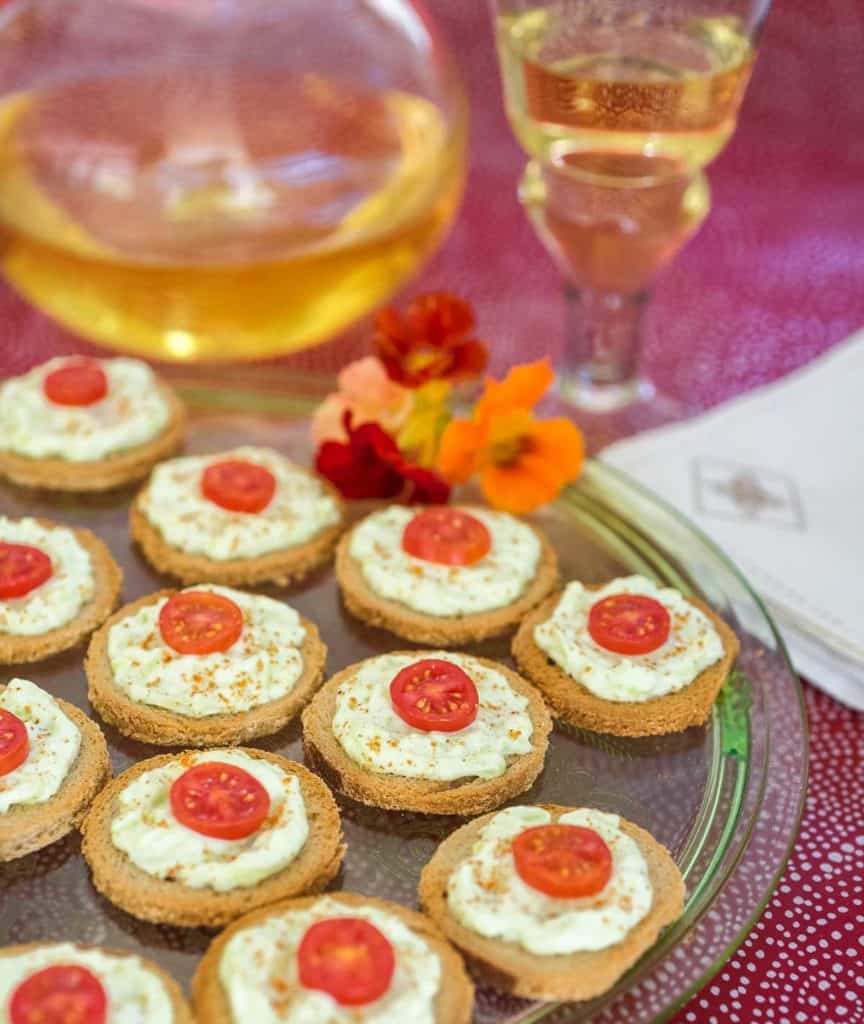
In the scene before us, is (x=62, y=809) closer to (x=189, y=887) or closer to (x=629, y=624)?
(x=189, y=887)

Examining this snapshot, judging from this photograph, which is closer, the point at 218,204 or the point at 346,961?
the point at 346,961

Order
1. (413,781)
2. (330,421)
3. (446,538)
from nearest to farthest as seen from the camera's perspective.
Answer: (413,781) < (446,538) < (330,421)

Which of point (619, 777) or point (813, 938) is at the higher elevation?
point (619, 777)

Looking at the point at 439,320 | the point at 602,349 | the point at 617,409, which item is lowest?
the point at 617,409

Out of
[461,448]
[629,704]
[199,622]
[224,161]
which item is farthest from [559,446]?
[224,161]

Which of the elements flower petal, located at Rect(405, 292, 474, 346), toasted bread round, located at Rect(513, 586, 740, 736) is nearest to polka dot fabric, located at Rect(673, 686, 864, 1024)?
toasted bread round, located at Rect(513, 586, 740, 736)

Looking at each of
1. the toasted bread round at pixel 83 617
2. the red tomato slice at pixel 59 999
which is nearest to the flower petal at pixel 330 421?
the toasted bread round at pixel 83 617
